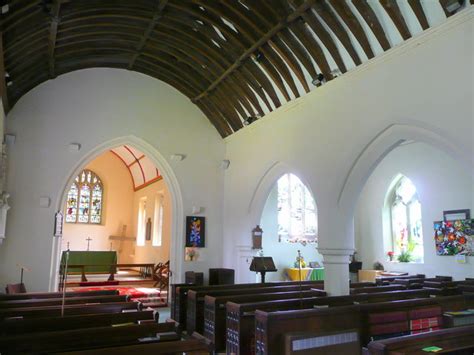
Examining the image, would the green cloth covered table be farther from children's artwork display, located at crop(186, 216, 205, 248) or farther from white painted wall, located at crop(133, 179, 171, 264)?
children's artwork display, located at crop(186, 216, 205, 248)

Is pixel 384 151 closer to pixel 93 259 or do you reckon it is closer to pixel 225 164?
pixel 225 164

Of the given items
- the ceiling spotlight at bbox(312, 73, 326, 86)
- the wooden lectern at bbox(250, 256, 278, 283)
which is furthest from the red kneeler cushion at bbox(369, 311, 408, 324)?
the ceiling spotlight at bbox(312, 73, 326, 86)

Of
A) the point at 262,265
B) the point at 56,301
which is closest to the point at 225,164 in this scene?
the point at 262,265

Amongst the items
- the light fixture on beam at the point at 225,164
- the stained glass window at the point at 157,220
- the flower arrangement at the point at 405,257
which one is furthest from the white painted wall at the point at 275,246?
the stained glass window at the point at 157,220

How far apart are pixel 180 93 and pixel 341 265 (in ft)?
16.3

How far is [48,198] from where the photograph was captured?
7.36m

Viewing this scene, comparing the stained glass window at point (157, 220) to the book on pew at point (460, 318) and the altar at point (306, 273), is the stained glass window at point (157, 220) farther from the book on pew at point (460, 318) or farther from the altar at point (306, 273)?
the book on pew at point (460, 318)

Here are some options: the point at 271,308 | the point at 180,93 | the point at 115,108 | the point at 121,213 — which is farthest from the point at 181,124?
the point at 121,213

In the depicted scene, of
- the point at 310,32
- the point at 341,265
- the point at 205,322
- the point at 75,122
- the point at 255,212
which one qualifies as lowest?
the point at 205,322

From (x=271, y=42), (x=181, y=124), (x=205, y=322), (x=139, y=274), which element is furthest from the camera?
(x=139, y=274)

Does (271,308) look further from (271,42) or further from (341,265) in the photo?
(271,42)

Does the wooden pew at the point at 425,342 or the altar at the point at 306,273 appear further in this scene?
the altar at the point at 306,273

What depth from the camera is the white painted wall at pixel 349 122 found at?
4.03 metres

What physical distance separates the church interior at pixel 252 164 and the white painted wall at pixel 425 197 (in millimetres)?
38
